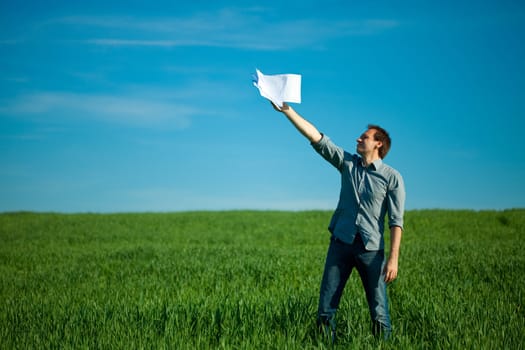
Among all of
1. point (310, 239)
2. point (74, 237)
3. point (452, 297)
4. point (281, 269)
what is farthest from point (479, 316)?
point (74, 237)

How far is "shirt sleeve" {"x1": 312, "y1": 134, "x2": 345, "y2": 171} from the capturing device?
5.41m

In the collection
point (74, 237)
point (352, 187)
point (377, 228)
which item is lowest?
point (74, 237)

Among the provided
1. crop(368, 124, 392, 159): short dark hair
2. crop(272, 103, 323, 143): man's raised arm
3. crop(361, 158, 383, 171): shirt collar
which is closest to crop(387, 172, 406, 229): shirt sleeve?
crop(361, 158, 383, 171): shirt collar

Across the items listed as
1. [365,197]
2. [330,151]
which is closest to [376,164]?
[365,197]

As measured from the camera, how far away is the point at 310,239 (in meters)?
23.0

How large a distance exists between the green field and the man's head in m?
2.17

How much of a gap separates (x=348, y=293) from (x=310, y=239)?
47.6 ft

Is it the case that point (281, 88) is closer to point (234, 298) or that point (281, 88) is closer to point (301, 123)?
point (301, 123)

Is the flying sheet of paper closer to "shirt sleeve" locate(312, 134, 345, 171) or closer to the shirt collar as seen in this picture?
"shirt sleeve" locate(312, 134, 345, 171)

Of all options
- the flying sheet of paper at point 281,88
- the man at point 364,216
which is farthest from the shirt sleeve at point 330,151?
the flying sheet of paper at point 281,88

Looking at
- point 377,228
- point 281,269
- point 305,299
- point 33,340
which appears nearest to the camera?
point 377,228

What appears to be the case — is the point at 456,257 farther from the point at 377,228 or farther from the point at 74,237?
the point at 74,237

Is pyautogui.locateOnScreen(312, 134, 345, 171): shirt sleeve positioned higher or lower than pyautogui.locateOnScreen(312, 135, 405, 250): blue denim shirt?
higher

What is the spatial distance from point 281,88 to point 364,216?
1718 mm
